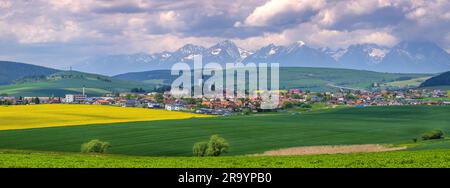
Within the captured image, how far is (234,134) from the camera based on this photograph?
9375 centimetres

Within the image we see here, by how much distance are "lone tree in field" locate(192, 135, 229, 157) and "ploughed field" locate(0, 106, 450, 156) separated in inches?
78.8

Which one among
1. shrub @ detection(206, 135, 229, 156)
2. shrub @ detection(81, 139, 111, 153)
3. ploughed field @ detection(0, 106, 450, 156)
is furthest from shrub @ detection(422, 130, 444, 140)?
shrub @ detection(81, 139, 111, 153)

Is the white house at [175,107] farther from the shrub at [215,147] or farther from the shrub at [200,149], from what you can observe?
the shrub at [215,147]

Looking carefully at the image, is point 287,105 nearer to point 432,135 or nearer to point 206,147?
point 432,135

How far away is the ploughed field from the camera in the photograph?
255 feet

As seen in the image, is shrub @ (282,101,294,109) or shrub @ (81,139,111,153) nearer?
shrub @ (81,139,111,153)

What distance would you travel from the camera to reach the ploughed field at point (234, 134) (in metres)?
77.8

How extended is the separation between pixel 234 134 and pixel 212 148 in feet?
83.8

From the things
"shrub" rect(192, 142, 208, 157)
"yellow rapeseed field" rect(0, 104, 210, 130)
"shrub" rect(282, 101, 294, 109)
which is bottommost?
"shrub" rect(192, 142, 208, 157)

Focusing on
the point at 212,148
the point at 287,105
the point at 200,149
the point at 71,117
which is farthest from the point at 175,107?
the point at 212,148

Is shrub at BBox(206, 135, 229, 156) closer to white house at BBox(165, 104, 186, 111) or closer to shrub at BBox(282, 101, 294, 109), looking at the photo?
white house at BBox(165, 104, 186, 111)
